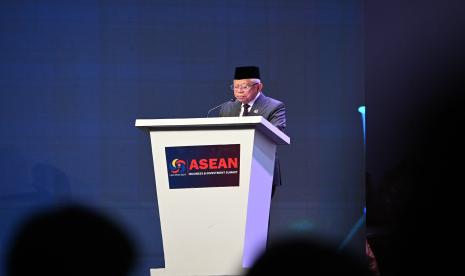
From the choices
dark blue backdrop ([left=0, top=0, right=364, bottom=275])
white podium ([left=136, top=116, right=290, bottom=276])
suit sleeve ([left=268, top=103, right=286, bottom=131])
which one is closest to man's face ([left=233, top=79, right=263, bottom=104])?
suit sleeve ([left=268, top=103, right=286, bottom=131])

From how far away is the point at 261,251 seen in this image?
274 centimetres

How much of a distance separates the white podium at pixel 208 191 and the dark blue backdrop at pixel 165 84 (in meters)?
1.33

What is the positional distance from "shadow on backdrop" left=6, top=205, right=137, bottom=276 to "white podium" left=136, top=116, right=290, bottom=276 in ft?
4.13

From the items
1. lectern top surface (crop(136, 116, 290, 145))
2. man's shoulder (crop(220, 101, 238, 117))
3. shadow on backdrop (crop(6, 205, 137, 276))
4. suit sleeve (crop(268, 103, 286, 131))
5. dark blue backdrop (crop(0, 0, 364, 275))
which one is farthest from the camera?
dark blue backdrop (crop(0, 0, 364, 275))

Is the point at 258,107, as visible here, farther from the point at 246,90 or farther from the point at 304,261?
the point at 304,261

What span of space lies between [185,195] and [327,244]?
5.15 feet

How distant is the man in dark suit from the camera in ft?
10.2

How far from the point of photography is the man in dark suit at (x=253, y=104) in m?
3.10

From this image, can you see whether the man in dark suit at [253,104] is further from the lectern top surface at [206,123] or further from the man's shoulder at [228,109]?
the lectern top surface at [206,123]

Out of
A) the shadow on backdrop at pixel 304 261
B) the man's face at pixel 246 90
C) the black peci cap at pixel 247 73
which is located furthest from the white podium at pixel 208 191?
the black peci cap at pixel 247 73

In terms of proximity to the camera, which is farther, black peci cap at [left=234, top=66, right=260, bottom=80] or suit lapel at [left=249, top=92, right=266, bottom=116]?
black peci cap at [left=234, top=66, right=260, bottom=80]

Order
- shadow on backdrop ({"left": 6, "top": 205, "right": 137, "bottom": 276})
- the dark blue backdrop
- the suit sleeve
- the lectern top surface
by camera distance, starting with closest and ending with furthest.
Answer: the lectern top surface < the suit sleeve < shadow on backdrop ({"left": 6, "top": 205, "right": 137, "bottom": 276}) < the dark blue backdrop

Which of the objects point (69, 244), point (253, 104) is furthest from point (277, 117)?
point (69, 244)

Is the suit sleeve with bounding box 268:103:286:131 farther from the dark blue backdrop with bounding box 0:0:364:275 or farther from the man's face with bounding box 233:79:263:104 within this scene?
the dark blue backdrop with bounding box 0:0:364:275
